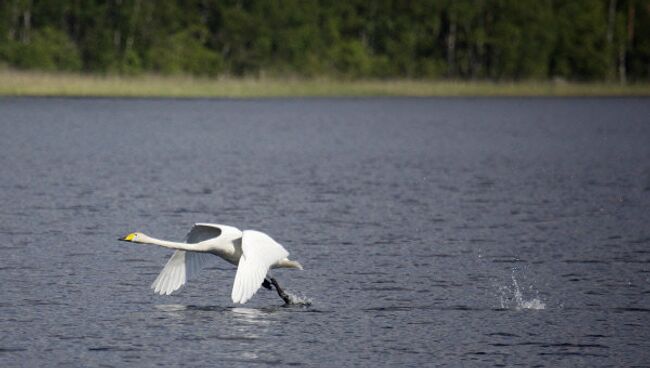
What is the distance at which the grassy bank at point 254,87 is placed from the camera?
6384cm

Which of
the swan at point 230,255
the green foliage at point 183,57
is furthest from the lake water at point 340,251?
the green foliage at point 183,57

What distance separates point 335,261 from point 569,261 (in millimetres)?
3372

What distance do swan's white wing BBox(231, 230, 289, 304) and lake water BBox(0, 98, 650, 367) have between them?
0.41 m

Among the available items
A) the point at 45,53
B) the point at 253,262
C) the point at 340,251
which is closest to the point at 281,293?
the point at 253,262

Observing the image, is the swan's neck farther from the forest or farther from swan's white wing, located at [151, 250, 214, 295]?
the forest

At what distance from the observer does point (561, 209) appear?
1030 inches

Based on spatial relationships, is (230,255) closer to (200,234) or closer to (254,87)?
(200,234)

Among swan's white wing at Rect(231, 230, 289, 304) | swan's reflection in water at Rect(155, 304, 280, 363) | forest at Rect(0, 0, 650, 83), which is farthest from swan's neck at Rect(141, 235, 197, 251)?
forest at Rect(0, 0, 650, 83)

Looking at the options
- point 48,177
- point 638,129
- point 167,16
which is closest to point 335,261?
point 48,177

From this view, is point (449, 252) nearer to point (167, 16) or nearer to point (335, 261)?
point (335, 261)

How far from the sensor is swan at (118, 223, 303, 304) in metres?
14.2

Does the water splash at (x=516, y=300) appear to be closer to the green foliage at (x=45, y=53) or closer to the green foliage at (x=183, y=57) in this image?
the green foliage at (x=45, y=53)

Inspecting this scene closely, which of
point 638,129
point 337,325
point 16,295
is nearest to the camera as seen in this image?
point 337,325

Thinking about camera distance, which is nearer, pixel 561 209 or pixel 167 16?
pixel 561 209
